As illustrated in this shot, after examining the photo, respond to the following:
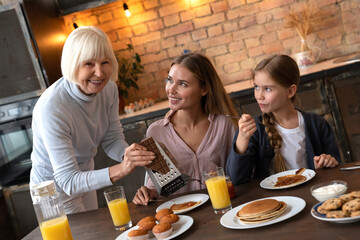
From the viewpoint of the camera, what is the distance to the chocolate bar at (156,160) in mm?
1758

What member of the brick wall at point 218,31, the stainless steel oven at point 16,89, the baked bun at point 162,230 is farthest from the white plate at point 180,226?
the brick wall at point 218,31

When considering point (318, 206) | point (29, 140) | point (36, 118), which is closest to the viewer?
point (318, 206)

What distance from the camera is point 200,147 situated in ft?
7.18

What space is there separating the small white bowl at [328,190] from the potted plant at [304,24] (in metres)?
2.47

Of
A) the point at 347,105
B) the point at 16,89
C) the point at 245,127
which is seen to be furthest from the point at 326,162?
the point at 16,89

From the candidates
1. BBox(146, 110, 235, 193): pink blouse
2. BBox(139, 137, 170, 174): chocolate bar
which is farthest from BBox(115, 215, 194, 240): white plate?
BBox(146, 110, 235, 193): pink blouse

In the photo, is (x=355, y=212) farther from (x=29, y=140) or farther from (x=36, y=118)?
(x=29, y=140)

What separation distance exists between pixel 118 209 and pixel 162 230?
0.90 feet

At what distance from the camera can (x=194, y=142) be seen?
2.23 m

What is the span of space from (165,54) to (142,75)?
0.95 ft

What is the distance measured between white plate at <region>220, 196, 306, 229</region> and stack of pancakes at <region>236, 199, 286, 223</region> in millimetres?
13

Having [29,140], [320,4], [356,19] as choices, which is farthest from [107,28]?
[356,19]

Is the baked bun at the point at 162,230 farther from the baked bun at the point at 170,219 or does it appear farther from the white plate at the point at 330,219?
the white plate at the point at 330,219

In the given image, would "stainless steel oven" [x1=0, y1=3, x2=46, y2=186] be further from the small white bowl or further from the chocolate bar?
the small white bowl
